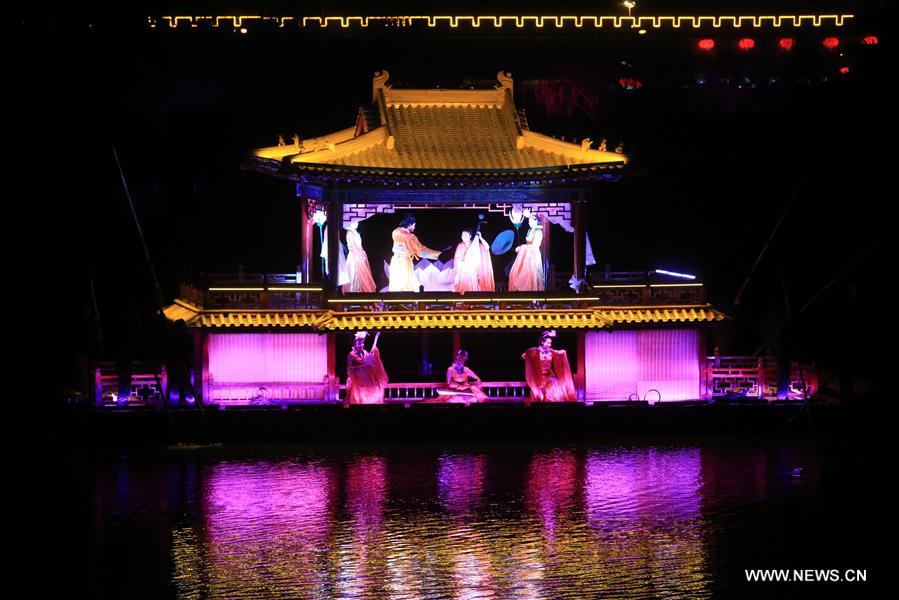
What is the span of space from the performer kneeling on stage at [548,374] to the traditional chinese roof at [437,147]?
3.22 metres

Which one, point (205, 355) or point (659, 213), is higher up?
point (659, 213)

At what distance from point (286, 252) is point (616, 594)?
1916 cm

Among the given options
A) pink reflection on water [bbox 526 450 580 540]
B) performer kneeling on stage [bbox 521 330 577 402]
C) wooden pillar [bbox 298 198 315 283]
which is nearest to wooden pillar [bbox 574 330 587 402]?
performer kneeling on stage [bbox 521 330 577 402]

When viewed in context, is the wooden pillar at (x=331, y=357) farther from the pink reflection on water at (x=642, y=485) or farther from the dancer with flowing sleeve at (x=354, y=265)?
the pink reflection on water at (x=642, y=485)

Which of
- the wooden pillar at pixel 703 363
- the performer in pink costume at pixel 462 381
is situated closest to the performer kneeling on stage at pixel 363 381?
the performer in pink costume at pixel 462 381

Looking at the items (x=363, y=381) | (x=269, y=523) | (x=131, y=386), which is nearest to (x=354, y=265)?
(x=363, y=381)

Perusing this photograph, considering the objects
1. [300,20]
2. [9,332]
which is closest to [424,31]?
[300,20]

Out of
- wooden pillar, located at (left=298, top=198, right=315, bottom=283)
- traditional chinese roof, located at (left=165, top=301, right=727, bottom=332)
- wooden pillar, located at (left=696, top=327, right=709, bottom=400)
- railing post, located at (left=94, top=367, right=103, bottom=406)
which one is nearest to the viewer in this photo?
railing post, located at (left=94, top=367, right=103, bottom=406)

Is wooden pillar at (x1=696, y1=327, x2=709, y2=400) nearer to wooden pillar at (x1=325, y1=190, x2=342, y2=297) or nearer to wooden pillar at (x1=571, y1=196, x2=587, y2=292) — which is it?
wooden pillar at (x1=571, y1=196, x2=587, y2=292)

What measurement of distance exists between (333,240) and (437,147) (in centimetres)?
282

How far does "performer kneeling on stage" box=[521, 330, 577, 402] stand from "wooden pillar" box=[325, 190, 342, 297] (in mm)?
3775

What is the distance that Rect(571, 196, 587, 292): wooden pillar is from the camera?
961 inches

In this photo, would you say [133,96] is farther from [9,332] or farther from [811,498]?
[811,498]

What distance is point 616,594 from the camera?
14172 millimetres
